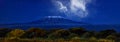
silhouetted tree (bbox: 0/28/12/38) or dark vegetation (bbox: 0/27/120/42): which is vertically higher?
silhouetted tree (bbox: 0/28/12/38)

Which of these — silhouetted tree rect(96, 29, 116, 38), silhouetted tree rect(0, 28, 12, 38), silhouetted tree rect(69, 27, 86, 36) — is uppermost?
silhouetted tree rect(0, 28, 12, 38)

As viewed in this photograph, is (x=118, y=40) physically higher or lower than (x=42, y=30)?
lower

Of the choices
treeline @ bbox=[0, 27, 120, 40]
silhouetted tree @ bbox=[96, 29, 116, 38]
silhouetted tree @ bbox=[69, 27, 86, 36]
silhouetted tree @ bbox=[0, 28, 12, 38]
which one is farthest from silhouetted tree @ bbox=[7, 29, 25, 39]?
silhouetted tree @ bbox=[96, 29, 116, 38]

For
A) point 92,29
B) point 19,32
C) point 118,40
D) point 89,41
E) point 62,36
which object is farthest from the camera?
point 92,29

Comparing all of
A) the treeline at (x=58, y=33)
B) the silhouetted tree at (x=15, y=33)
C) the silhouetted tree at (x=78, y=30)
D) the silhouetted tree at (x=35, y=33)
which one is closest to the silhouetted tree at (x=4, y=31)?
the treeline at (x=58, y=33)

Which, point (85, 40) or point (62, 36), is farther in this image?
point (62, 36)

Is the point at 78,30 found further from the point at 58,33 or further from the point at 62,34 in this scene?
the point at 58,33

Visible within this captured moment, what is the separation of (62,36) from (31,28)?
2347 millimetres

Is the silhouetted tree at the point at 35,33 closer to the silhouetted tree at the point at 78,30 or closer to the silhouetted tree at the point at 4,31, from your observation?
the silhouetted tree at the point at 4,31

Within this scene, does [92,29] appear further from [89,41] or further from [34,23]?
[89,41]

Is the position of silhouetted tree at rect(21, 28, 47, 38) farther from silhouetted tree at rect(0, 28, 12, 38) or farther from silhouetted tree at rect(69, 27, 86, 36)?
silhouetted tree at rect(69, 27, 86, 36)

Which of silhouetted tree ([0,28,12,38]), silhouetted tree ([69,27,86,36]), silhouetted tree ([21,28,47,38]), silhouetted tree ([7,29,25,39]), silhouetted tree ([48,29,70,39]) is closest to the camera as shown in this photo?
silhouetted tree ([48,29,70,39])

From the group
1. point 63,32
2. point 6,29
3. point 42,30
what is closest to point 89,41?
point 63,32

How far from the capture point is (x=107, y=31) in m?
20.6
